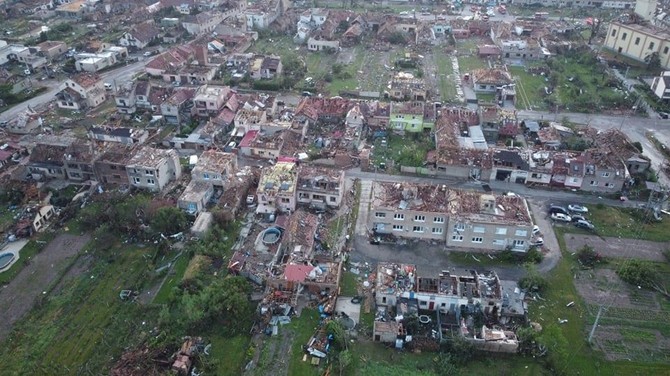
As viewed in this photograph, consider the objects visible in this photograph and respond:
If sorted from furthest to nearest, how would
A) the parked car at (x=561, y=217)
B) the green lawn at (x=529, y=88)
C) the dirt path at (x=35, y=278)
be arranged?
Answer: the green lawn at (x=529, y=88) → the parked car at (x=561, y=217) → the dirt path at (x=35, y=278)

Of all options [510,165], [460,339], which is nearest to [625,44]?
[510,165]

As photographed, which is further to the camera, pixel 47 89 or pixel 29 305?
pixel 47 89

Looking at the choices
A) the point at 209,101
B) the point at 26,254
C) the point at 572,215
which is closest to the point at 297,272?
the point at 26,254

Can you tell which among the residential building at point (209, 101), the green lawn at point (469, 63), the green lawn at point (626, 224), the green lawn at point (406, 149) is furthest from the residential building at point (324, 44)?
the green lawn at point (626, 224)

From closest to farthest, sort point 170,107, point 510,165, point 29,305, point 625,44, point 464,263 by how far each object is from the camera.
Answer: point 29,305 → point 464,263 → point 510,165 → point 170,107 → point 625,44

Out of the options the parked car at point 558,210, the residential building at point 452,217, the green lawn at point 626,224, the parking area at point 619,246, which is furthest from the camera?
the parked car at point 558,210

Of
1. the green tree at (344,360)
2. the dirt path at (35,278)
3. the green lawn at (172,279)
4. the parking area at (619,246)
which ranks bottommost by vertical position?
the dirt path at (35,278)

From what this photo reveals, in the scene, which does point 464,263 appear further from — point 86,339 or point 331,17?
point 331,17

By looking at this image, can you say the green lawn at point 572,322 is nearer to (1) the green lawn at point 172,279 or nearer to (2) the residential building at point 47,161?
(1) the green lawn at point 172,279
